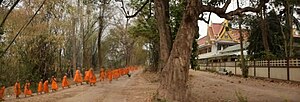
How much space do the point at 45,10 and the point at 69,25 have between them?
5.48m

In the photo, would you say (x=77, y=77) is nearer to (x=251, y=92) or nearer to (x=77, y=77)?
(x=77, y=77)

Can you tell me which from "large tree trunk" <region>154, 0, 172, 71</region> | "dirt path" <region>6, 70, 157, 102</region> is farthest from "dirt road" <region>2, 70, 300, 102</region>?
"large tree trunk" <region>154, 0, 172, 71</region>

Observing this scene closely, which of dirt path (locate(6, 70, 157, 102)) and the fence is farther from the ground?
the fence

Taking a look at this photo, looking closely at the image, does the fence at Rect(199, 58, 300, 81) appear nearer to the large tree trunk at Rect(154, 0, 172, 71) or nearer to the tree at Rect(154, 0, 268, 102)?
the large tree trunk at Rect(154, 0, 172, 71)

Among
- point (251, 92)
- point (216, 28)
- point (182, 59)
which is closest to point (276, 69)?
point (251, 92)

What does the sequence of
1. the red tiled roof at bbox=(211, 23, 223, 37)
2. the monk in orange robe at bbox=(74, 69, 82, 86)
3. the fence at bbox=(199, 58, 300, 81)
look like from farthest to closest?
the red tiled roof at bbox=(211, 23, 223, 37) < the monk in orange robe at bbox=(74, 69, 82, 86) < the fence at bbox=(199, 58, 300, 81)

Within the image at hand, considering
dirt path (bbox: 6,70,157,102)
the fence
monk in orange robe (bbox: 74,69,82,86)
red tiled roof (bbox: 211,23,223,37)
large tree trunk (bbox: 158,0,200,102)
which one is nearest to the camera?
large tree trunk (bbox: 158,0,200,102)

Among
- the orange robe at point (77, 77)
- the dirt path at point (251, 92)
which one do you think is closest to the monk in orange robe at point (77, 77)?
the orange robe at point (77, 77)

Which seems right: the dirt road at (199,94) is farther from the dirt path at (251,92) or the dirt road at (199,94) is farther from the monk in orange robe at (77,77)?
the monk in orange robe at (77,77)

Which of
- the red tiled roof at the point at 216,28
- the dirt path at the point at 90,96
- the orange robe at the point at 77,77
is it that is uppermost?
the red tiled roof at the point at 216,28

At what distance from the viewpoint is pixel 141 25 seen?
29.7m

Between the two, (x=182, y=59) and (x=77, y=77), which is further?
(x=77, y=77)

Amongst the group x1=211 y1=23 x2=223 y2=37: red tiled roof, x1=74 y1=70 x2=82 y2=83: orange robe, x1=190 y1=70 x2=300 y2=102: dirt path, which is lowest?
x1=190 y1=70 x2=300 y2=102: dirt path

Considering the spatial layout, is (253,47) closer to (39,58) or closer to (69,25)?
(69,25)
